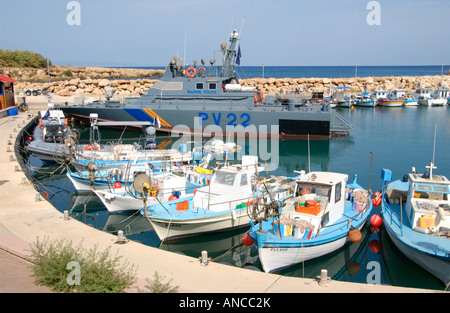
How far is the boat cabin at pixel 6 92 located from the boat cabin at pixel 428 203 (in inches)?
1574

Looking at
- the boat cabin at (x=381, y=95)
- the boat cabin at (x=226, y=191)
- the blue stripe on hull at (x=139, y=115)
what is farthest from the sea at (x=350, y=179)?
the boat cabin at (x=381, y=95)

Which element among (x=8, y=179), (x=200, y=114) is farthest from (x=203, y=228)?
(x=200, y=114)

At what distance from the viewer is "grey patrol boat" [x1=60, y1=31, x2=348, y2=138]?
35875mm

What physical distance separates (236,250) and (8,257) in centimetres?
761

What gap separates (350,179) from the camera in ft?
76.1

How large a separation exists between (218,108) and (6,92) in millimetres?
26123

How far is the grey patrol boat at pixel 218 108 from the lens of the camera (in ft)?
118

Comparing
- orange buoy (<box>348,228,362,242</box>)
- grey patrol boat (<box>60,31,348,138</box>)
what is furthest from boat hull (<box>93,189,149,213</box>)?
grey patrol boat (<box>60,31,348,138</box>)

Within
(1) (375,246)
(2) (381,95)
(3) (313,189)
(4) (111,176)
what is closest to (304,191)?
(3) (313,189)

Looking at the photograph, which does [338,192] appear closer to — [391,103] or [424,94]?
[391,103]

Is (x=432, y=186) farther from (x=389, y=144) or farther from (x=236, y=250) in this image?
(x=389, y=144)

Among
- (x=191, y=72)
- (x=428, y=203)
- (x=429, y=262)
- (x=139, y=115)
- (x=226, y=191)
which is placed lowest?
(x=429, y=262)

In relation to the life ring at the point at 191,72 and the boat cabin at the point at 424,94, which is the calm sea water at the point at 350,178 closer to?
the life ring at the point at 191,72
